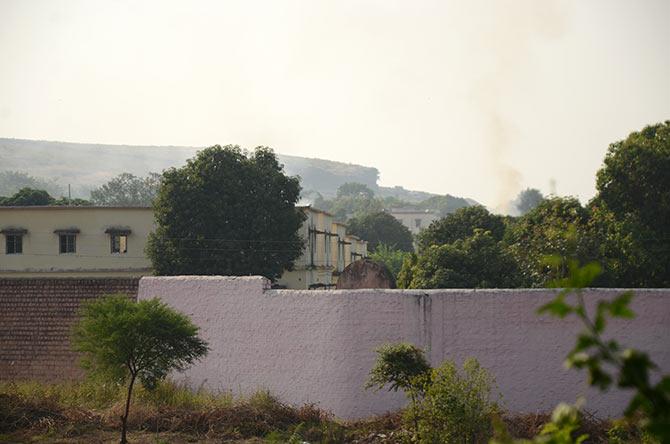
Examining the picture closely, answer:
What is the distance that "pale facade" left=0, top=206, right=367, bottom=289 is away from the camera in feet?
154

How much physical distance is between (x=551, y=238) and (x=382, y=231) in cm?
5987

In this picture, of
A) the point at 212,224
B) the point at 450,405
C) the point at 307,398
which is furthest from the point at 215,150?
the point at 450,405

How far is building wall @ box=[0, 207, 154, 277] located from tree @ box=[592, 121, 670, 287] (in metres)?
24.7

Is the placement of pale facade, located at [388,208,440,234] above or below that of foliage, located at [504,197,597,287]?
above

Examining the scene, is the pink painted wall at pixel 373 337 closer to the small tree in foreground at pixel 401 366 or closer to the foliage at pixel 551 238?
the small tree in foreground at pixel 401 366

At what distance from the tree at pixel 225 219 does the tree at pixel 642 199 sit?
53.6ft

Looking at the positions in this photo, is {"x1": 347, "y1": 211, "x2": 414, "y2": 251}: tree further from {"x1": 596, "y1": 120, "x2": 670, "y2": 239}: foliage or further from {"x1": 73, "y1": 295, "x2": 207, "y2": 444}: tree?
{"x1": 73, "y1": 295, "x2": 207, "y2": 444}: tree

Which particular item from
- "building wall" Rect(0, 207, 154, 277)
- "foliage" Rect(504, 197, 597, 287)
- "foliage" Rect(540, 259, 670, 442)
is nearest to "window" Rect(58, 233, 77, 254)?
"building wall" Rect(0, 207, 154, 277)

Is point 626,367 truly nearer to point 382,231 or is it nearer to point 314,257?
point 314,257

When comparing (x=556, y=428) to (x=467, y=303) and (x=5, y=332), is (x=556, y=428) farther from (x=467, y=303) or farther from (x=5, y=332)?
(x=5, y=332)

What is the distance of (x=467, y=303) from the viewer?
15.7m

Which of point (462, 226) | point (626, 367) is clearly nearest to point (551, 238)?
point (462, 226)

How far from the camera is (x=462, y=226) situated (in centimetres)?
4475

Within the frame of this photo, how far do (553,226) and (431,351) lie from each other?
725 inches
